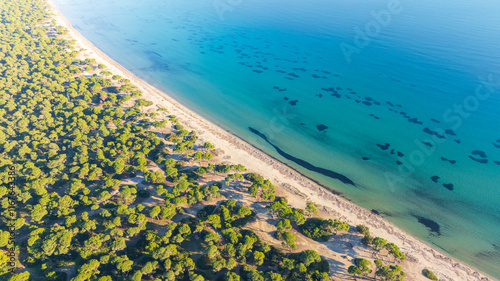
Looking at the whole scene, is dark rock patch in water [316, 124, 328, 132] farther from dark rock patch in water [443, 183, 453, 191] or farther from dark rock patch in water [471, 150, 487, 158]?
dark rock patch in water [471, 150, 487, 158]

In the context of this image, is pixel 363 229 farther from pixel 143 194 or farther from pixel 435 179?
pixel 143 194

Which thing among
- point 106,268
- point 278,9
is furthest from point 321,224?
point 278,9

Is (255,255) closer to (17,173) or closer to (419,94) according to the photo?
(17,173)

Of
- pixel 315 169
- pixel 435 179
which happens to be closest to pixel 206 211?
pixel 315 169

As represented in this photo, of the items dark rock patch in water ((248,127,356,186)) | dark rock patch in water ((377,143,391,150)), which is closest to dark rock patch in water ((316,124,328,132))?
dark rock patch in water ((377,143,391,150))

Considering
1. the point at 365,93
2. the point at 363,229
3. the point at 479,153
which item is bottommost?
the point at 363,229

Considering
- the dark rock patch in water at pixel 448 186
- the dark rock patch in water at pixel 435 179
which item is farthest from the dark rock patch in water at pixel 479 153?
the dark rock patch in water at pixel 435 179

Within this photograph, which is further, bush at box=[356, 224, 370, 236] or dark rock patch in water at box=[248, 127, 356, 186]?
dark rock patch in water at box=[248, 127, 356, 186]

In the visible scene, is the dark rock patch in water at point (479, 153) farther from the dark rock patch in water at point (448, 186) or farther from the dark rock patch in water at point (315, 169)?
the dark rock patch in water at point (315, 169)
